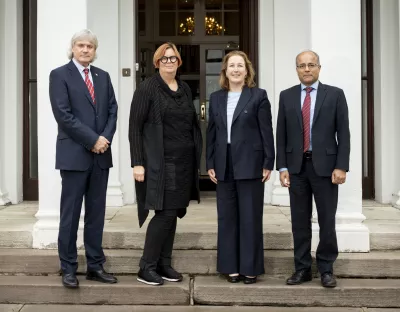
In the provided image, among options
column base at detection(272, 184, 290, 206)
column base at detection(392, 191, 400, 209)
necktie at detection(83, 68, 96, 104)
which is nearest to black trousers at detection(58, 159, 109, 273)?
necktie at detection(83, 68, 96, 104)

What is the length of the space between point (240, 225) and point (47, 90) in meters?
2.01

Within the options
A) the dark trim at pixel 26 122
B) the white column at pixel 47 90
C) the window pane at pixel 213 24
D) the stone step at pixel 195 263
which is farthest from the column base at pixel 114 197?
the window pane at pixel 213 24

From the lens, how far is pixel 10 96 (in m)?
6.71

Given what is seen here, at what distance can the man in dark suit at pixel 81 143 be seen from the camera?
4055mm

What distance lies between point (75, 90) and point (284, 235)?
82.2 inches

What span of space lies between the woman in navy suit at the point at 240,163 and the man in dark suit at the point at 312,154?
0.16 meters

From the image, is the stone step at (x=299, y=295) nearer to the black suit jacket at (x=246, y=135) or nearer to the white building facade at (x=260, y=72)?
the black suit jacket at (x=246, y=135)

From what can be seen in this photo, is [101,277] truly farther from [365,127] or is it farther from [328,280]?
[365,127]

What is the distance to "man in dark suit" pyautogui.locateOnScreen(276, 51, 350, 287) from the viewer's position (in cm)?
409

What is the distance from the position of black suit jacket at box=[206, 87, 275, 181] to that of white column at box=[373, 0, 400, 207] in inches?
113

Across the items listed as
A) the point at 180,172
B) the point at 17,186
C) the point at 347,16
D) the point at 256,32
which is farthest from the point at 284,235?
the point at 17,186

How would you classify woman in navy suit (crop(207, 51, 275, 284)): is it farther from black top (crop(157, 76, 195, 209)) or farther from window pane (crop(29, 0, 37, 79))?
window pane (crop(29, 0, 37, 79))

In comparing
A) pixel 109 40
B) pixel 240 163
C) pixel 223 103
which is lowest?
pixel 240 163

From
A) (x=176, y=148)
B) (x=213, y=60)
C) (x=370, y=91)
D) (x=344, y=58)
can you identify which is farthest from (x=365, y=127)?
(x=213, y=60)
